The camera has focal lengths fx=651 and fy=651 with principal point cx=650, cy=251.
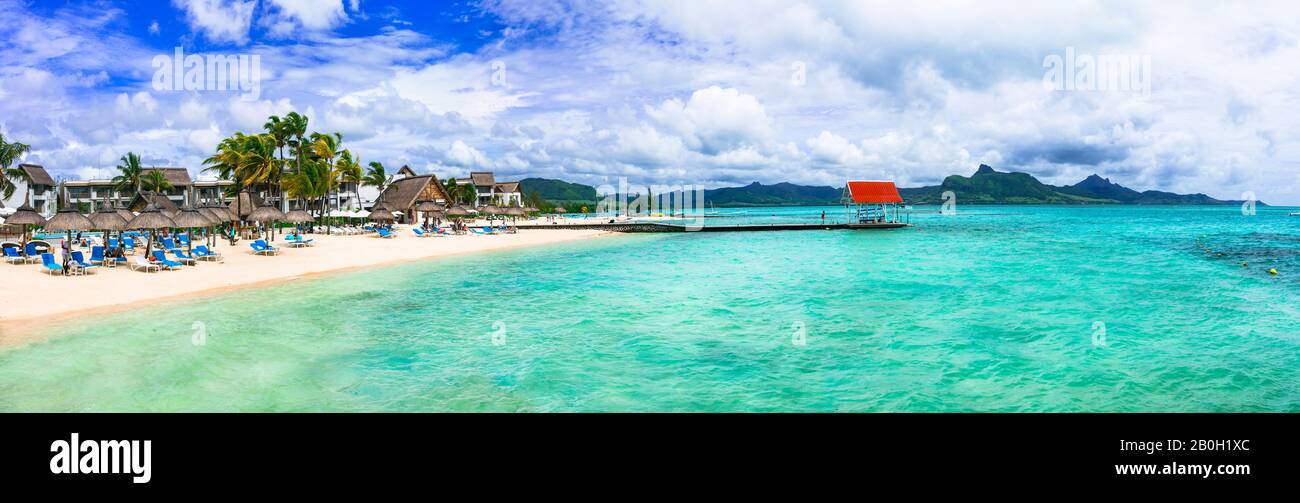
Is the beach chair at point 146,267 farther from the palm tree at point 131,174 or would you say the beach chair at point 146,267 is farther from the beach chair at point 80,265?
the palm tree at point 131,174

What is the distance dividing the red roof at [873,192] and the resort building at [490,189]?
167ft

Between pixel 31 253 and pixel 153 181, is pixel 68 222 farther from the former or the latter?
pixel 153 181

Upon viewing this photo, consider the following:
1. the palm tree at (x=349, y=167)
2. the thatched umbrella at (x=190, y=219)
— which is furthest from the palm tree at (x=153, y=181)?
the thatched umbrella at (x=190, y=219)

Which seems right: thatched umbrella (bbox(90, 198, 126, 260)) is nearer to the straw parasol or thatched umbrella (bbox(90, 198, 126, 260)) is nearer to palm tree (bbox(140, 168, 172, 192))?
the straw parasol

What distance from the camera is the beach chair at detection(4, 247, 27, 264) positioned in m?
19.5

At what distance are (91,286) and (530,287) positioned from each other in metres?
10.5

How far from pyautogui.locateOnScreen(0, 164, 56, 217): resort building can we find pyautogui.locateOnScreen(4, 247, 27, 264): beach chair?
50.8 m

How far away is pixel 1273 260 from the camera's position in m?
28.8

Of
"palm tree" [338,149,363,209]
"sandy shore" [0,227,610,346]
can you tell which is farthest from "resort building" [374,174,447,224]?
"sandy shore" [0,227,610,346]

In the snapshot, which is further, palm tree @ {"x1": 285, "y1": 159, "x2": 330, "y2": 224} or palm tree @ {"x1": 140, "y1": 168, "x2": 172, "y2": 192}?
palm tree @ {"x1": 140, "y1": 168, "x2": 172, "y2": 192}

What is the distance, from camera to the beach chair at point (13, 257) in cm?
1947
